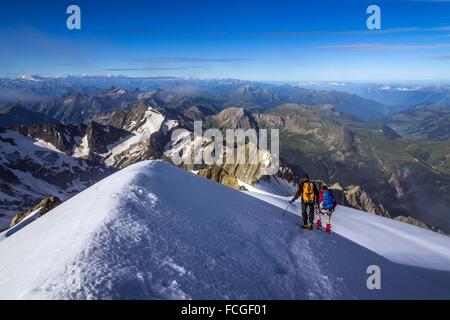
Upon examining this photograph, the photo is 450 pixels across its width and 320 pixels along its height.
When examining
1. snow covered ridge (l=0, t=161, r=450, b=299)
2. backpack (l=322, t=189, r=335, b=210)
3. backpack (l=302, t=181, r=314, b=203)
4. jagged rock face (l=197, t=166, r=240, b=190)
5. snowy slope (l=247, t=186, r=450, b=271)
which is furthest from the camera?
jagged rock face (l=197, t=166, r=240, b=190)

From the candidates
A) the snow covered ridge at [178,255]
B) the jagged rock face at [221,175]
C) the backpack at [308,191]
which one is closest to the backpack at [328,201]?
the backpack at [308,191]

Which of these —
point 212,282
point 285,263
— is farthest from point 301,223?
point 212,282

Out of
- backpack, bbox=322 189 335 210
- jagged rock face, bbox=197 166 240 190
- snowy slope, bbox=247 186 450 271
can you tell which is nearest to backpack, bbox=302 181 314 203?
backpack, bbox=322 189 335 210

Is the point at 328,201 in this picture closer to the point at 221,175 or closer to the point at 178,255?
the point at 178,255

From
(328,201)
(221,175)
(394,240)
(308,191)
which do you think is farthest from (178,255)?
(221,175)

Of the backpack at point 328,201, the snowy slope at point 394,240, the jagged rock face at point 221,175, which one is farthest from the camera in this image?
the jagged rock face at point 221,175

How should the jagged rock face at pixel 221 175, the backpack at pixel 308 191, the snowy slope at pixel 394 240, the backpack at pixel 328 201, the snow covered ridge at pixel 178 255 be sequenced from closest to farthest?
the snow covered ridge at pixel 178 255 < the backpack at pixel 308 191 < the backpack at pixel 328 201 < the snowy slope at pixel 394 240 < the jagged rock face at pixel 221 175

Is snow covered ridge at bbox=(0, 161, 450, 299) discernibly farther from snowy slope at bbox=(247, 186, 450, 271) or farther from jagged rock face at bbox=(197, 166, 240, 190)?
jagged rock face at bbox=(197, 166, 240, 190)

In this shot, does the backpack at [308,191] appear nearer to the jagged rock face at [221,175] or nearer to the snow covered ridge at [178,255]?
the snow covered ridge at [178,255]
